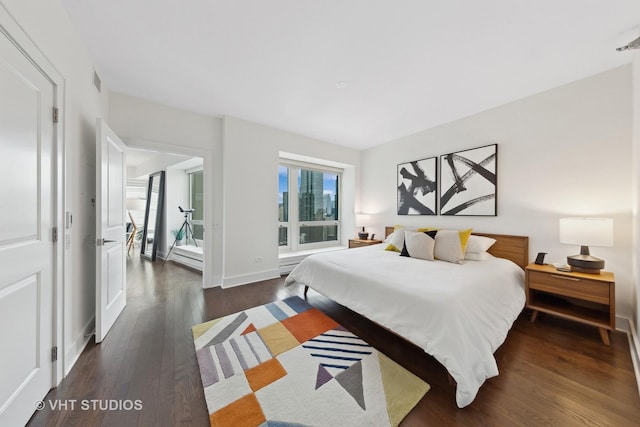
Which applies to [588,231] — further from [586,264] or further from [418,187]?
[418,187]

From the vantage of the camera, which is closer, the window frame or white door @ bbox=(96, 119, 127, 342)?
white door @ bbox=(96, 119, 127, 342)

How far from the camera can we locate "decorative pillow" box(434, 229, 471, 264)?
2.55 metres

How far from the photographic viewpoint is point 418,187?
3.78m

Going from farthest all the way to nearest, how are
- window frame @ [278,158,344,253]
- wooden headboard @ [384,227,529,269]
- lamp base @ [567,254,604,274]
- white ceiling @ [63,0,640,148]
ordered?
window frame @ [278,158,344,253]
wooden headboard @ [384,227,529,269]
lamp base @ [567,254,604,274]
white ceiling @ [63,0,640,148]

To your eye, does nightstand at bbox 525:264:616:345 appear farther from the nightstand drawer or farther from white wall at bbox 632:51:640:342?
white wall at bbox 632:51:640:342

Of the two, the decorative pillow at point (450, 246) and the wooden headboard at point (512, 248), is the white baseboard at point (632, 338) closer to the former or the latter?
the wooden headboard at point (512, 248)

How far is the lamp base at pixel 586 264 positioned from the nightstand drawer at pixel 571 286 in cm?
18

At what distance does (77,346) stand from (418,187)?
4.41 meters

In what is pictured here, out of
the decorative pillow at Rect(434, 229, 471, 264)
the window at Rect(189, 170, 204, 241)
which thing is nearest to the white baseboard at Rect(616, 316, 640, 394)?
the decorative pillow at Rect(434, 229, 471, 264)

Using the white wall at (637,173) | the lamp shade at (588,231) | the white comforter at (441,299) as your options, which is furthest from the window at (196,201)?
the white wall at (637,173)

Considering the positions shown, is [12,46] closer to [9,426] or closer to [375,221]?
[9,426]

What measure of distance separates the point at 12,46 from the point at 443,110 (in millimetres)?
3783

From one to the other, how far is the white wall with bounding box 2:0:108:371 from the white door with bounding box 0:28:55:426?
0.19 m

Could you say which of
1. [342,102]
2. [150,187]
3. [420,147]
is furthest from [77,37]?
[150,187]
